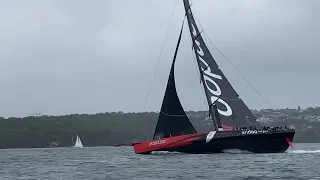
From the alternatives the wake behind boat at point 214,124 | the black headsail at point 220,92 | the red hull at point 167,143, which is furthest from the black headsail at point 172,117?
the black headsail at point 220,92

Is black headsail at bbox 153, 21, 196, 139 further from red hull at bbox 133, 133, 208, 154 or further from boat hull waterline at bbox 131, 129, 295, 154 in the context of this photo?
boat hull waterline at bbox 131, 129, 295, 154

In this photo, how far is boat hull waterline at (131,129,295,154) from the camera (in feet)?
157

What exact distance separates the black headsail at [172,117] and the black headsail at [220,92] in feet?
7.83

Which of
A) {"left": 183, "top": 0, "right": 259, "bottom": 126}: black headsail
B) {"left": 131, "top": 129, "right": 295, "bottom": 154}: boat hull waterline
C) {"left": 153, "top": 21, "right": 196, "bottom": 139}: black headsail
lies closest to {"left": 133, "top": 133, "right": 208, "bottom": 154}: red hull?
{"left": 131, "top": 129, "right": 295, "bottom": 154}: boat hull waterline

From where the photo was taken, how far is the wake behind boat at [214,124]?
48.2 metres

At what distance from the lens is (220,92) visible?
1991 inches

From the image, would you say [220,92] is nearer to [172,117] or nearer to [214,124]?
[214,124]

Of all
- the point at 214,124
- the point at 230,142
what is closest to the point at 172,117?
the point at 214,124

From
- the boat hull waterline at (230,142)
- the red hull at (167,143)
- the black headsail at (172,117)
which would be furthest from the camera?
the black headsail at (172,117)

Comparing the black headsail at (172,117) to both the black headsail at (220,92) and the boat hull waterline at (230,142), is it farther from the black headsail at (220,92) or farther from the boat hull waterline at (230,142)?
the black headsail at (220,92)

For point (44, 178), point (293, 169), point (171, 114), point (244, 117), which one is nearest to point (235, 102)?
point (244, 117)

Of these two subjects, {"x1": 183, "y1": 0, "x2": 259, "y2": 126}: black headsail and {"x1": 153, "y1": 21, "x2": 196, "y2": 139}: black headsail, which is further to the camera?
{"x1": 153, "y1": 21, "x2": 196, "y2": 139}: black headsail

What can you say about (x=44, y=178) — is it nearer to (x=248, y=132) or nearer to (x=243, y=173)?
(x=243, y=173)

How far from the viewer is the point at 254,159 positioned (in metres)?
44.1
